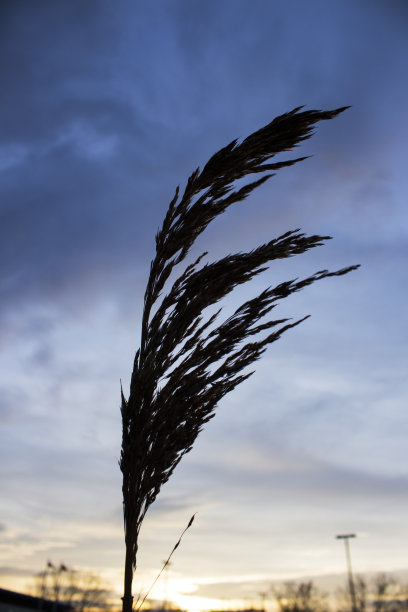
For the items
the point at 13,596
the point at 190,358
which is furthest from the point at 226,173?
the point at 13,596

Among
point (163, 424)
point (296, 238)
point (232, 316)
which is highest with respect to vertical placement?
point (296, 238)

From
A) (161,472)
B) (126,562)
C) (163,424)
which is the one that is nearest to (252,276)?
(163,424)

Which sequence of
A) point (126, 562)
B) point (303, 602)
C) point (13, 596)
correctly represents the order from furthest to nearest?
point (303, 602), point (13, 596), point (126, 562)

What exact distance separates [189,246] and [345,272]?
3.42 feet

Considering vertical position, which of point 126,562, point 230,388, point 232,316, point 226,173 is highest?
point 226,173

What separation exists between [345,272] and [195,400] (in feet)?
4.05

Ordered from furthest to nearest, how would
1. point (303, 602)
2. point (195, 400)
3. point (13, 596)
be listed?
point (303, 602) → point (13, 596) → point (195, 400)

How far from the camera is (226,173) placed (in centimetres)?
361

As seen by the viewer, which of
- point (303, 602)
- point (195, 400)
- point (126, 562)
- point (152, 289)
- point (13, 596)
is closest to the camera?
point (126, 562)

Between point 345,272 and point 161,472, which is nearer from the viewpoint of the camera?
point 161,472

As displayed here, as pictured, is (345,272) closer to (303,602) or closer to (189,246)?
(189,246)

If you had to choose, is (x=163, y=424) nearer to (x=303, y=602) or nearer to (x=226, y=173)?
→ (x=226, y=173)

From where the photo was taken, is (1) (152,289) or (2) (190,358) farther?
(1) (152,289)

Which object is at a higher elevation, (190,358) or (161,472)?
(190,358)
